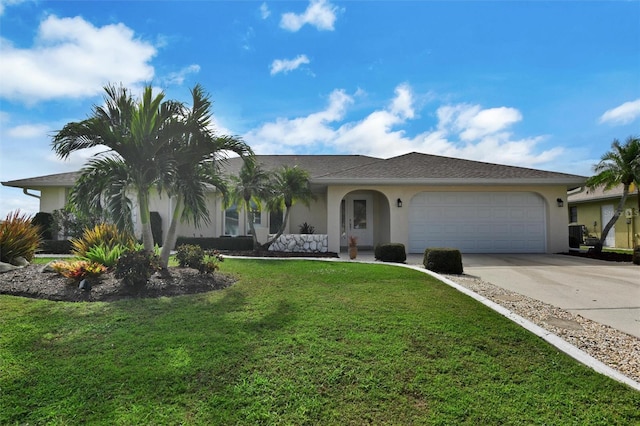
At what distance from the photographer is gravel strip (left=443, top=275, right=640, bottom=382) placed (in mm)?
3553

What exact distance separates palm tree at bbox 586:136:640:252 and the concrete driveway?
4187 mm

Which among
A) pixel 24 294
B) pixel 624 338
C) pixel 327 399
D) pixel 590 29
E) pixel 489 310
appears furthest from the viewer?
pixel 590 29

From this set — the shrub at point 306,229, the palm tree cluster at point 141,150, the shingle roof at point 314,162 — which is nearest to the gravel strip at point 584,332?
the palm tree cluster at point 141,150

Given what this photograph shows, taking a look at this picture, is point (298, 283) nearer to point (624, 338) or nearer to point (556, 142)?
point (624, 338)

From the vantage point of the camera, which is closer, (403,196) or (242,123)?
(242,123)

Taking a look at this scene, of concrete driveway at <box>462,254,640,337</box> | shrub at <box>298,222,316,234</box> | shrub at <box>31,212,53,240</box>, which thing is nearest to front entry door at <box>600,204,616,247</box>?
concrete driveway at <box>462,254,640,337</box>

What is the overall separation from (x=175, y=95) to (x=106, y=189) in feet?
8.09

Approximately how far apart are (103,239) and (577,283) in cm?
1158

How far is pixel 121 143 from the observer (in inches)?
254

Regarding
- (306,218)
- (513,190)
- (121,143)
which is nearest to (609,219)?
(513,190)

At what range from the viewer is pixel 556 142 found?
1256cm

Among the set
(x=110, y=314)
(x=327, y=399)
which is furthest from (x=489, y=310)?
(x=110, y=314)

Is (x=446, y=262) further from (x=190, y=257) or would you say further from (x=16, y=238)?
(x=16, y=238)

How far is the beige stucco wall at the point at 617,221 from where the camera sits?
17422 mm
